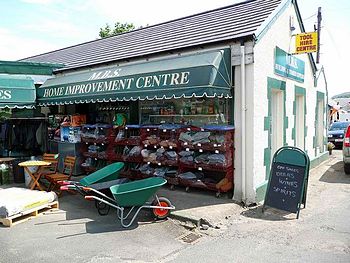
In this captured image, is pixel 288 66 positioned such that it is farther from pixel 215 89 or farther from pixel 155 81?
pixel 155 81

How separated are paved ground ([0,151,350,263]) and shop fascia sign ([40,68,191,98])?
2651 mm

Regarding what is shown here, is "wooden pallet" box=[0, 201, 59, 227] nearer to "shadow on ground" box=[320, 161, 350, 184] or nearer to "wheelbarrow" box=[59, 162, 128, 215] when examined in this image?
"wheelbarrow" box=[59, 162, 128, 215]

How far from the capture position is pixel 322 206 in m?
6.84

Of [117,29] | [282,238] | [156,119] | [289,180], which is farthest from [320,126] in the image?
[117,29]

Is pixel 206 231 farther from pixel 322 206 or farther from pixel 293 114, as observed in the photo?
pixel 293 114

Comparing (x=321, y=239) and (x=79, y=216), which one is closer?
(x=321, y=239)

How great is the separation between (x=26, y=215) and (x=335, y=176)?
8768 millimetres

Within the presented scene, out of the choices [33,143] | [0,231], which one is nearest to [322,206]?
[0,231]

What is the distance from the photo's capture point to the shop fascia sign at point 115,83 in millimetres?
6879

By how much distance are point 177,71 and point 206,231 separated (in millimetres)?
3361

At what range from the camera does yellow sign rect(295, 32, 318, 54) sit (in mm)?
8602

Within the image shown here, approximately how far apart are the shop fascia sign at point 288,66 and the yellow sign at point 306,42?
35 cm

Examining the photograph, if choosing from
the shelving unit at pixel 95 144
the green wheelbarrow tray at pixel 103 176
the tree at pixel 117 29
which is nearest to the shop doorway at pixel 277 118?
the green wheelbarrow tray at pixel 103 176

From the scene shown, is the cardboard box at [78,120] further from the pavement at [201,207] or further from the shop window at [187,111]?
the pavement at [201,207]
